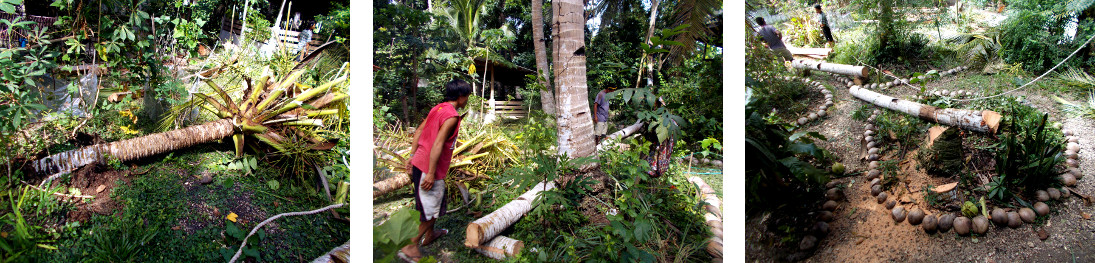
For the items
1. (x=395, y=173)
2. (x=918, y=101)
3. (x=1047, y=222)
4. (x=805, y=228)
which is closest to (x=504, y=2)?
(x=395, y=173)

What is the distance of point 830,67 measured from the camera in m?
2.14

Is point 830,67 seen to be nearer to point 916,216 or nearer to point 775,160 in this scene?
point 775,160

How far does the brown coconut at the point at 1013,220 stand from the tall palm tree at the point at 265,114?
3001mm

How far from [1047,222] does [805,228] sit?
86 centimetres

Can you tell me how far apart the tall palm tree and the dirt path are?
2.46 meters

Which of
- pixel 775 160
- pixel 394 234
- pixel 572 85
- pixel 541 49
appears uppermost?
pixel 541 49

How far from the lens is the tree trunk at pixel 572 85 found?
2.06m

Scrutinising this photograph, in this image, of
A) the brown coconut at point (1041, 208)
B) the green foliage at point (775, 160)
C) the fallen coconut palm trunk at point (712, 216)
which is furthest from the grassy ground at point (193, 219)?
the brown coconut at point (1041, 208)

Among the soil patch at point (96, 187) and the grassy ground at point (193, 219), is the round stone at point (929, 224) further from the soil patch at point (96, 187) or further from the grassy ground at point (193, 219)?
the soil patch at point (96, 187)

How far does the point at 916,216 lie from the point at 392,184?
7.56 feet

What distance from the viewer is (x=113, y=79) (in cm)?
236

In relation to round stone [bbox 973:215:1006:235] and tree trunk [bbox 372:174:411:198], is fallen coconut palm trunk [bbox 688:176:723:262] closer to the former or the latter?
round stone [bbox 973:215:1006:235]

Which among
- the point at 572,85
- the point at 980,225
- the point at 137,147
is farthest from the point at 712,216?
the point at 137,147

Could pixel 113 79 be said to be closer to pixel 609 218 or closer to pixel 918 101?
pixel 609 218
